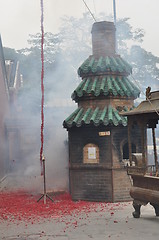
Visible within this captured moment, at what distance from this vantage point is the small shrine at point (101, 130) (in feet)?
42.0

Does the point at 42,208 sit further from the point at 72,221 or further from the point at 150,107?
the point at 150,107

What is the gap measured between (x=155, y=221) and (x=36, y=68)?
3617cm

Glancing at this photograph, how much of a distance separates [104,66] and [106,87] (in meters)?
0.90

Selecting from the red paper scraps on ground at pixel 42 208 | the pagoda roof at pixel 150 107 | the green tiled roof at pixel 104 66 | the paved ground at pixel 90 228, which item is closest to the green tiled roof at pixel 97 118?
the green tiled roof at pixel 104 66

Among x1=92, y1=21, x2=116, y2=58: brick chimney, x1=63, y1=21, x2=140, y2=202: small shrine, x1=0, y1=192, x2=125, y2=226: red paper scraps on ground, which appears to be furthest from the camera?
x1=92, y1=21, x2=116, y2=58: brick chimney

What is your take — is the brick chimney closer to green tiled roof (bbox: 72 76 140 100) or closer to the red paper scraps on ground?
A: green tiled roof (bbox: 72 76 140 100)

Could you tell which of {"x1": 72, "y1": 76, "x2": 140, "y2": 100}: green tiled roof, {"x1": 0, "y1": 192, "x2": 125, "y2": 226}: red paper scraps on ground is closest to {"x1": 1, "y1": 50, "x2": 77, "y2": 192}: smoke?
{"x1": 0, "y1": 192, "x2": 125, "y2": 226}: red paper scraps on ground

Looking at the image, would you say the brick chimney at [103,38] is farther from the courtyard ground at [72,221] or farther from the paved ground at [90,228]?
the paved ground at [90,228]

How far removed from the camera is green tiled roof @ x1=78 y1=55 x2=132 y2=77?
13.7m

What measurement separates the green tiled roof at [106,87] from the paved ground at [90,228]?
14.9 ft

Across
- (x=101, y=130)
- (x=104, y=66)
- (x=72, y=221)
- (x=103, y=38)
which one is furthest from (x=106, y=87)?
(x=72, y=221)

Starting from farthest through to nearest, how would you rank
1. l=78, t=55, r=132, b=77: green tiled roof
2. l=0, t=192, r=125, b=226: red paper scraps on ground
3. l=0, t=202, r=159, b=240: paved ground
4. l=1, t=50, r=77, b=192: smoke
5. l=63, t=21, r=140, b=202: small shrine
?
l=1, t=50, r=77, b=192: smoke < l=78, t=55, r=132, b=77: green tiled roof < l=63, t=21, r=140, b=202: small shrine < l=0, t=192, r=125, b=226: red paper scraps on ground < l=0, t=202, r=159, b=240: paved ground

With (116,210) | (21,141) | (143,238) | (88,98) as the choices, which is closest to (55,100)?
(21,141)

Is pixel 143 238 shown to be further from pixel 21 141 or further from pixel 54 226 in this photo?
pixel 21 141
